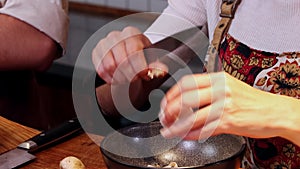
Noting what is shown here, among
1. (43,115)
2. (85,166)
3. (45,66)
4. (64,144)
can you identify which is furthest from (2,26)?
(85,166)

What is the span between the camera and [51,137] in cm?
110

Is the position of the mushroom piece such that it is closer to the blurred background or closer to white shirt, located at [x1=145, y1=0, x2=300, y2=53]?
white shirt, located at [x1=145, y1=0, x2=300, y2=53]

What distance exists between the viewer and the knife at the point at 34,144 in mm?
1048

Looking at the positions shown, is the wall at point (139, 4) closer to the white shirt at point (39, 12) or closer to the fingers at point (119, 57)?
the white shirt at point (39, 12)

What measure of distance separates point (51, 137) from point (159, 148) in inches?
8.7

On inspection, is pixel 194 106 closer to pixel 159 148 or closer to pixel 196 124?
pixel 196 124

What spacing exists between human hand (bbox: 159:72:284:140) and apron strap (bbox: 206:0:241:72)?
31 centimetres

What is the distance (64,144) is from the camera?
111 cm

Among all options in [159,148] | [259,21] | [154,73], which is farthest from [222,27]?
[159,148]

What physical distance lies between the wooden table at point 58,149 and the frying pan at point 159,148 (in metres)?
0.06

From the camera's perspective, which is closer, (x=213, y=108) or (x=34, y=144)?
(x=213, y=108)

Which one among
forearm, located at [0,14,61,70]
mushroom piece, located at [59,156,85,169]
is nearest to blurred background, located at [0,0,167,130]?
forearm, located at [0,14,61,70]

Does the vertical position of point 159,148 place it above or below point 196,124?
below

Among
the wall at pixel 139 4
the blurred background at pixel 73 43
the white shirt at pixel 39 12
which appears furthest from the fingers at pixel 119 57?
the wall at pixel 139 4
